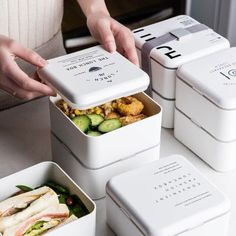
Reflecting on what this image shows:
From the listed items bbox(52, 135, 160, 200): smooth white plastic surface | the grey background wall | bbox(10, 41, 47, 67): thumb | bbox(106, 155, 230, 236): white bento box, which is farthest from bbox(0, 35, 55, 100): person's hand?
the grey background wall

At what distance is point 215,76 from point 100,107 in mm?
219

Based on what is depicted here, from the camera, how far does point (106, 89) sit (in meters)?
1.00

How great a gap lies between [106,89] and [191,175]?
19 centimetres

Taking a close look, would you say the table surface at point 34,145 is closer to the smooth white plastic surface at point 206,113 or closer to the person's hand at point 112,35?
the smooth white plastic surface at point 206,113

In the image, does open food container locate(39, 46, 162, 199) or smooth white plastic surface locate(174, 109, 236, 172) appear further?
smooth white plastic surface locate(174, 109, 236, 172)

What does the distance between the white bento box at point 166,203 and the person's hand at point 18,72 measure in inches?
8.2

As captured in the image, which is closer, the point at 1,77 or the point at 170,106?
the point at 1,77

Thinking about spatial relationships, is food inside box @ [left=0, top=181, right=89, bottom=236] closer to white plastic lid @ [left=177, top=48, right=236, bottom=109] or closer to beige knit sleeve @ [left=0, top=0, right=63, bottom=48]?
white plastic lid @ [left=177, top=48, right=236, bottom=109]

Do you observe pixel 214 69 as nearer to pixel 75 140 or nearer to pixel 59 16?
pixel 75 140

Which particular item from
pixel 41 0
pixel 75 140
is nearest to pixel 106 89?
pixel 75 140

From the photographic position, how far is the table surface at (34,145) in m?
1.14

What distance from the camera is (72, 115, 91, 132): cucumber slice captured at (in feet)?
3.45

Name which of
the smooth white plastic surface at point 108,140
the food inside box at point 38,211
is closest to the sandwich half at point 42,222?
the food inside box at point 38,211

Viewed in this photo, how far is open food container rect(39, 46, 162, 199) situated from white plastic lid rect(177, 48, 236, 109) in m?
0.10
